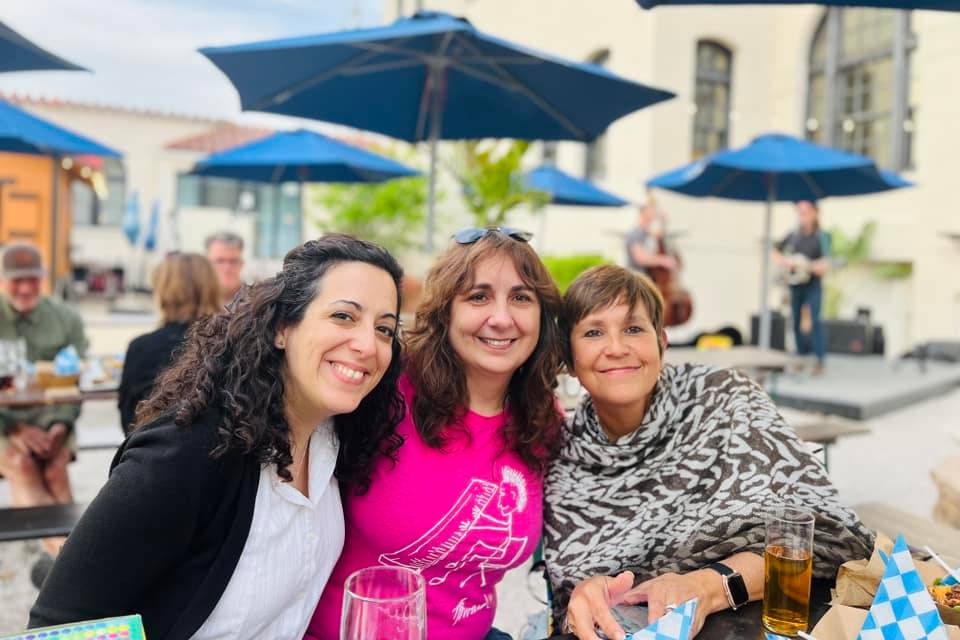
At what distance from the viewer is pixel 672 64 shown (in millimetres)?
12852

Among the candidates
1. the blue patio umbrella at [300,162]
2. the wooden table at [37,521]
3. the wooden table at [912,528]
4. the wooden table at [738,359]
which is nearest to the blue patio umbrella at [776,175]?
the wooden table at [738,359]

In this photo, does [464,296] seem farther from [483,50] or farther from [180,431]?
[483,50]

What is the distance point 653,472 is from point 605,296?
19.5 inches

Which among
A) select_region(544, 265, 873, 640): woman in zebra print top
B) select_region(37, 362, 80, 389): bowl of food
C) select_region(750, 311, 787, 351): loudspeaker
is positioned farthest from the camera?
select_region(750, 311, 787, 351): loudspeaker

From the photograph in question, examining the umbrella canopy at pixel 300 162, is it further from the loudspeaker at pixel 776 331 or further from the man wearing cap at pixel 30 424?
the loudspeaker at pixel 776 331

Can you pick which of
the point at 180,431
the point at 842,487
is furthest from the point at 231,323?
the point at 842,487

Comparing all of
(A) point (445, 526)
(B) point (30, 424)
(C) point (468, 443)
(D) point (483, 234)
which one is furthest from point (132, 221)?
(A) point (445, 526)

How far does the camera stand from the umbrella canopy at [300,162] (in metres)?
7.63

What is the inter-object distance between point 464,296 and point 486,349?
0.16 metres

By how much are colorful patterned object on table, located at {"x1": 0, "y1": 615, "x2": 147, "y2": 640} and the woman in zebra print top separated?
97 cm

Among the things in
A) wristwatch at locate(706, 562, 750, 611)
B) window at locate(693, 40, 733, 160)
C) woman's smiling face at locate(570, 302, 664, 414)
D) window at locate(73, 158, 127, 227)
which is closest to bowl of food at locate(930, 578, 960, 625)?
wristwatch at locate(706, 562, 750, 611)

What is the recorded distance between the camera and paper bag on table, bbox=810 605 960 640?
1.38m

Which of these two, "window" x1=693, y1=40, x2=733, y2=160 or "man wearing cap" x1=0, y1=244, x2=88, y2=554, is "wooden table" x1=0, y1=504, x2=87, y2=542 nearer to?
"man wearing cap" x1=0, y1=244, x2=88, y2=554

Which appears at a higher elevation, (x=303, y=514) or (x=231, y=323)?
(x=231, y=323)
